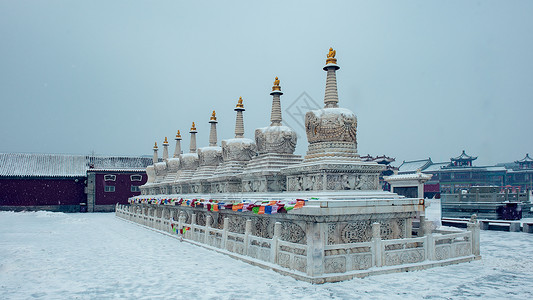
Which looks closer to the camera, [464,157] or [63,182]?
[63,182]

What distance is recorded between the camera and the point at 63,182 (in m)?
50.4

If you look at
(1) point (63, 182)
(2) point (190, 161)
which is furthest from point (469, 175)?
(1) point (63, 182)

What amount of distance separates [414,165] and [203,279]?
70.9 metres

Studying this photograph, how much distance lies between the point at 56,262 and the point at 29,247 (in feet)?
16.2

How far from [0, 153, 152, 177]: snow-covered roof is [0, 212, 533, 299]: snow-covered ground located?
117ft

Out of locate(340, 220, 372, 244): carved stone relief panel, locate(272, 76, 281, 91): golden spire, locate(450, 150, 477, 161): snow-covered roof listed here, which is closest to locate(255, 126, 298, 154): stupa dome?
locate(272, 76, 281, 91): golden spire

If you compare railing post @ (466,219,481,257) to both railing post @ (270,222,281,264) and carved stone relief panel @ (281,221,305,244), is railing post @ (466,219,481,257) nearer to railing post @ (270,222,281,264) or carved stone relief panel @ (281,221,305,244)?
carved stone relief panel @ (281,221,305,244)

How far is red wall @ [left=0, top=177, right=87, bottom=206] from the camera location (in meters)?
47.8

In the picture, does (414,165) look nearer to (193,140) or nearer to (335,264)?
(193,140)

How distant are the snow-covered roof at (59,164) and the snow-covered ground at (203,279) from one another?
3564 centimetres

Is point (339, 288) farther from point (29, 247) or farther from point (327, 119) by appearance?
point (29, 247)

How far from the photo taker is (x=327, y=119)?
49.2 feet

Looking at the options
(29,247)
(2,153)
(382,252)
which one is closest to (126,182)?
(2,153)

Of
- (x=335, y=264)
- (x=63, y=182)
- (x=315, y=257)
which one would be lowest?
(x=335, y=264)
